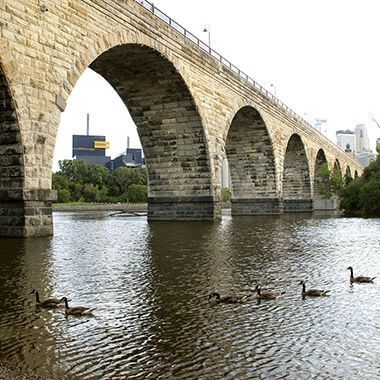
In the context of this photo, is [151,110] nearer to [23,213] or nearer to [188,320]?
[23,213]

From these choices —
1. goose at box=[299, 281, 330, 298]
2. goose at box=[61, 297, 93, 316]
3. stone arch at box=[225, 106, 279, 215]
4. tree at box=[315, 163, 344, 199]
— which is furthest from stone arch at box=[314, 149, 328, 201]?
goose at box=[61, 297, 93, 316]

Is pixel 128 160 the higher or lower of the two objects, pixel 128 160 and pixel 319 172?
the higher

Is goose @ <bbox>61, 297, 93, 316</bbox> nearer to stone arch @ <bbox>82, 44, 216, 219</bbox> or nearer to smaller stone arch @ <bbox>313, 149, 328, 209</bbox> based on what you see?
stone arch @ <bbox>82, 44, 216, 219</bbox>

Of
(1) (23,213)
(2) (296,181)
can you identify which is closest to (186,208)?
(1) (23,213)

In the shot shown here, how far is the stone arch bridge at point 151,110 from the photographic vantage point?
17969 mm

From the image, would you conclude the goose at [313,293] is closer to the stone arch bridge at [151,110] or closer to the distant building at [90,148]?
the stone arch bridge at [151,110]

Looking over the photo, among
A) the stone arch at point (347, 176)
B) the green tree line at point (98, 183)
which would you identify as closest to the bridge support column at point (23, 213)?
the stone arch at point (347, 176)

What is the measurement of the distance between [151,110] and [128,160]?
13701 centimetres

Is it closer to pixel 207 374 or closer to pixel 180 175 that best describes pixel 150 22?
pixel 180 175

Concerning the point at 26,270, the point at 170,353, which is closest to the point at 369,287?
the point at 170,353

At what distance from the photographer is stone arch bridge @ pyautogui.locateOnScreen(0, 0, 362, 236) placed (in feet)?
59.0

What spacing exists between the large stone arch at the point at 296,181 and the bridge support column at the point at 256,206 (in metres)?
14.9

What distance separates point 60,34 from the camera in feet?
64.7

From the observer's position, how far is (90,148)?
185625mm
